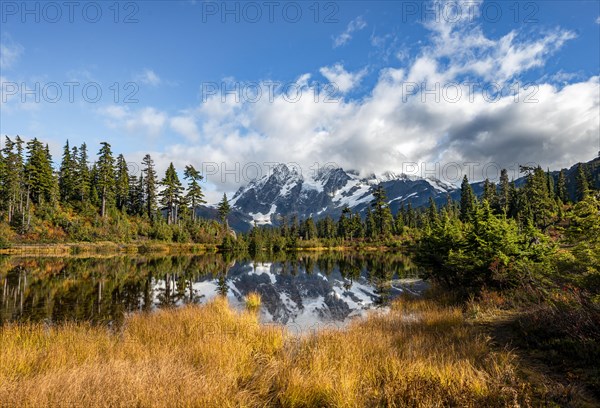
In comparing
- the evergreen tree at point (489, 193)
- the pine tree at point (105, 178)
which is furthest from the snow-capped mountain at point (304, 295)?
the evergreen tree at point (489, 193)

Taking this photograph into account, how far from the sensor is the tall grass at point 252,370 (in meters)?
4.39

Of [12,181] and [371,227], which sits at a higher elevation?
[12,181]

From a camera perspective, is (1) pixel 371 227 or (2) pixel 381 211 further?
(1) pixel 371 227

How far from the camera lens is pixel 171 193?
74.8 m

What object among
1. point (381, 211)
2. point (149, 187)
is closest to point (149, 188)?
point (149, 187)

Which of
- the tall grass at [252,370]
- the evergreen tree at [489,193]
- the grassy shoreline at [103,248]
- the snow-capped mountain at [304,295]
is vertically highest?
the evergreen tree at [489,193]

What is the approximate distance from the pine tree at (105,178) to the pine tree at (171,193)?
1057 cm

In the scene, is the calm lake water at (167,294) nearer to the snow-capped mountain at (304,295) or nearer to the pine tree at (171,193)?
the snow-capped mountain at (304,295)

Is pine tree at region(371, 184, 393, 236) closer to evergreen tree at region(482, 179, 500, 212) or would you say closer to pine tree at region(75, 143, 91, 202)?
evergreen tree at region(482, 179, 500, 212)

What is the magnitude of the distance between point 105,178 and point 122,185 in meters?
7.22

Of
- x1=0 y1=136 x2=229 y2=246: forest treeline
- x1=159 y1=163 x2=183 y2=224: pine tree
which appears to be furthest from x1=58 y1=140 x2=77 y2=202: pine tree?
x1=159 y1=163 x2=183 y2=224: pine tree

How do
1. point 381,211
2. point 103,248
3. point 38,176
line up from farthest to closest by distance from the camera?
point 381,211
point 38,176
point 103,248

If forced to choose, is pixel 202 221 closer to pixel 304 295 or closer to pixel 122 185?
pixel 122 185

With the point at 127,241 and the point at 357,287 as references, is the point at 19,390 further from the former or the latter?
the point at 127,241
